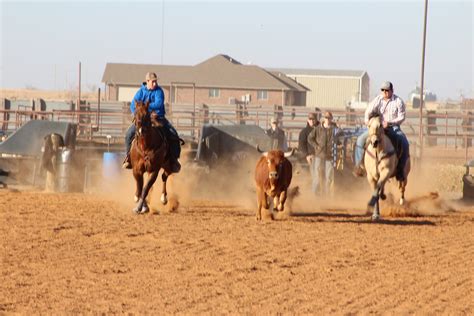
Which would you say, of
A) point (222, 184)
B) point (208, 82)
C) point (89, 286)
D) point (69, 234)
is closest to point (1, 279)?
point (89, 286)

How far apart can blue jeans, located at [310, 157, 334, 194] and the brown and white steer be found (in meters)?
4.58

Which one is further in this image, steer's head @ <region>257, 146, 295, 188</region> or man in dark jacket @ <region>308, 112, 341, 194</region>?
man in dark jacket @ <region>308, 112, 341, 194</region>

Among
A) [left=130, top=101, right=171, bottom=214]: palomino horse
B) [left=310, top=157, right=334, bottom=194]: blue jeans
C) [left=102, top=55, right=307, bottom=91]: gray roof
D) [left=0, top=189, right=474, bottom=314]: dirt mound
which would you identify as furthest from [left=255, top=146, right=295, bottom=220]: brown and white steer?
[left=102, top=55, right=307, bottom=91]: gray roof

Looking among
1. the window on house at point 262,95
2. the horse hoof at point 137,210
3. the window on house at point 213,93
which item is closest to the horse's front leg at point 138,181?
the horse hoof at point 137,210

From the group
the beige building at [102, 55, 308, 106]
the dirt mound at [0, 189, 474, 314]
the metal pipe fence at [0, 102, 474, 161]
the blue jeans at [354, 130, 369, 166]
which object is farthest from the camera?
the beige building at [102, 55, 308, 106]

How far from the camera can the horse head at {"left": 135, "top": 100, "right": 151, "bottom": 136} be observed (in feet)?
52.0

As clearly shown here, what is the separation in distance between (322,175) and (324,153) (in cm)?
48

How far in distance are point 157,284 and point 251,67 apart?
72049 millimetres

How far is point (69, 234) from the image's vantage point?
45.3ft

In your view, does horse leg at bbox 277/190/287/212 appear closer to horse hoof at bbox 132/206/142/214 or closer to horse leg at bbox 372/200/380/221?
horse leg at bbox 372/200/380/221

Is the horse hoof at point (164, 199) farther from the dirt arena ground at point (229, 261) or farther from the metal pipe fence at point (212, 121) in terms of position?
the metal pipe fence at point (212, 121)

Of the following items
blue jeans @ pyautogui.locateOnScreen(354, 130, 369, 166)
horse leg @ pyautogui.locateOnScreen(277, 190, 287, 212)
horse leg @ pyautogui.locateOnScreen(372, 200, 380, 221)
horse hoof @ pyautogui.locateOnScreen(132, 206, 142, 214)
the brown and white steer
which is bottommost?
horse hoof @ pyautogui.locateOnScreen(132, 206, 142, 214)

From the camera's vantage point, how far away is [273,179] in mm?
15570

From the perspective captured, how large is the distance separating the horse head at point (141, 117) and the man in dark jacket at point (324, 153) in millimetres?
5383
